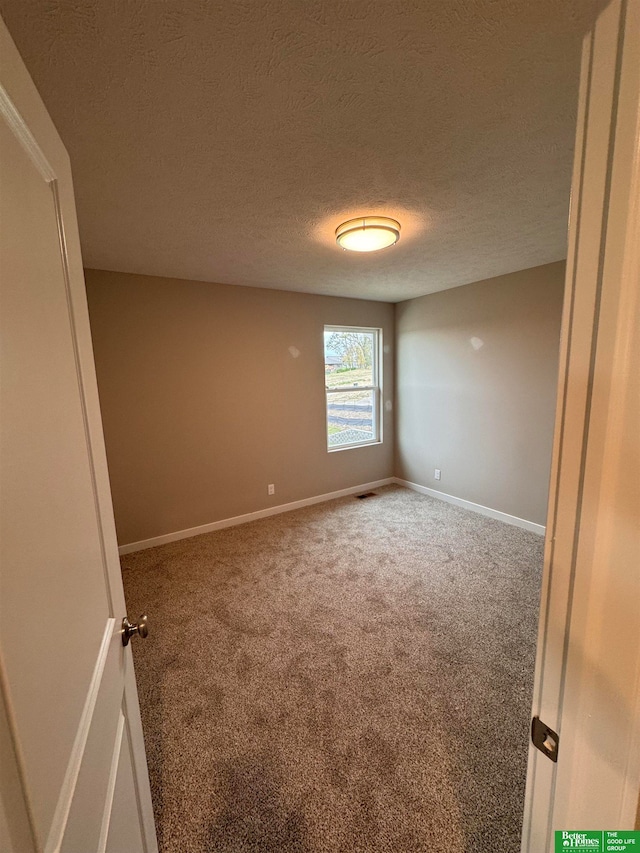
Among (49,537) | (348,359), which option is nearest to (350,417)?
(348,359)

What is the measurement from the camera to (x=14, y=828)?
0.35m

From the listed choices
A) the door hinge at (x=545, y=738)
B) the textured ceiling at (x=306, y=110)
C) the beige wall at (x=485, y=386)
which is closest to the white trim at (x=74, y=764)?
the door hinge at (x=545, y=738)

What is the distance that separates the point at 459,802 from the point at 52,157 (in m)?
2.21

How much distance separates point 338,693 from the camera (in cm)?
162

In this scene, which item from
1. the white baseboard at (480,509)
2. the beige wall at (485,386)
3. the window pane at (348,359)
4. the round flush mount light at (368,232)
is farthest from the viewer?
the window pane at (348,359)

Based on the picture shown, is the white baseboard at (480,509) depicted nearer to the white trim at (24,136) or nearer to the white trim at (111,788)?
the white trim at (111,788)

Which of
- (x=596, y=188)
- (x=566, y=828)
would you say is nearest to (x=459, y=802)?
(x=566, y=828)

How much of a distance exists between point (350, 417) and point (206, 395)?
1829 millimetres

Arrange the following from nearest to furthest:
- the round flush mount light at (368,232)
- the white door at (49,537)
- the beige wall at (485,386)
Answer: the white door at (49,537) → the round flush mount light at (368,232) → the beige wall at (485,386)

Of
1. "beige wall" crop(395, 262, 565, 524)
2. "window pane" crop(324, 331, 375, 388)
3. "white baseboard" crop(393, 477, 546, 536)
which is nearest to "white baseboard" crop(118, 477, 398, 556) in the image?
"white baseboard" crop(393, 477, 546, 536)

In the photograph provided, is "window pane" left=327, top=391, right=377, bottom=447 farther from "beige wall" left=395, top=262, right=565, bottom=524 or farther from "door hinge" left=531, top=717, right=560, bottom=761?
"door hinge" left=531, top=717, right=560, bottom=761

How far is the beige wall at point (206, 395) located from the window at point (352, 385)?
16 centimetres

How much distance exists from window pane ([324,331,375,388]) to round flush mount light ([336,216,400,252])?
195 cm

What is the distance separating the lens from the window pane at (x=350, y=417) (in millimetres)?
4109
